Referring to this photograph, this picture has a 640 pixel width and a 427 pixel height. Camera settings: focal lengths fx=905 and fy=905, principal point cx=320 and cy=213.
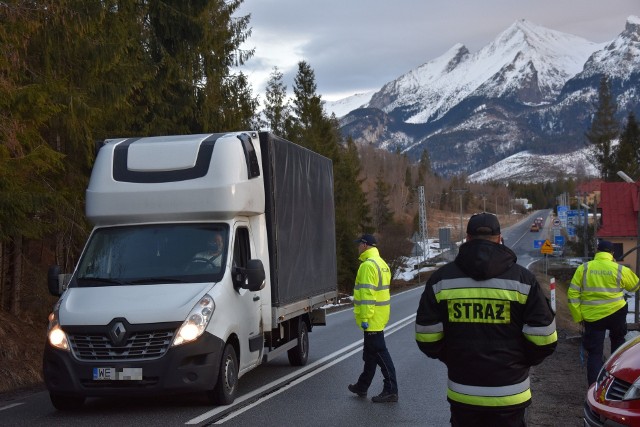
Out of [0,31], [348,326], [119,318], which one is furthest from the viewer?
[348,326]

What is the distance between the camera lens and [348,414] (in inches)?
388

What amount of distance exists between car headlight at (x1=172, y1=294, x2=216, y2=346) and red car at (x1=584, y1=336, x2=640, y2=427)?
4211mm

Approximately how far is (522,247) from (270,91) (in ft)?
219

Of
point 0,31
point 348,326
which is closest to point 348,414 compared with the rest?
point 0,31

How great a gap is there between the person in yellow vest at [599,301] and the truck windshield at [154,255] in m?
4.35

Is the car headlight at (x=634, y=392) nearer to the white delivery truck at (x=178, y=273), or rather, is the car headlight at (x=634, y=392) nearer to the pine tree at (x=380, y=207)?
the white delivery truck at (x=178, y=273)

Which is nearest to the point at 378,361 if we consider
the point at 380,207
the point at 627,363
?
the point at 627,363

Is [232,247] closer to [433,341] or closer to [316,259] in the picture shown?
[316,259]

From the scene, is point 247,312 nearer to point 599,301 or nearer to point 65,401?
point 65,401

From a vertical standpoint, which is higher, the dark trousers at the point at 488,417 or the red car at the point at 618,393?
the dark trousers at the point at 488,417

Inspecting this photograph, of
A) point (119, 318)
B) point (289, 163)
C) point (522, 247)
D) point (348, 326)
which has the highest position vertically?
point (289, 163)

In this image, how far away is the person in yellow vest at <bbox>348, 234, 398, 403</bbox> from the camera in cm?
1073

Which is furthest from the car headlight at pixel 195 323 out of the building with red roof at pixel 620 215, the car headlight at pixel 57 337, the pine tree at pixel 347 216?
the building with red roof at pixel 620 215

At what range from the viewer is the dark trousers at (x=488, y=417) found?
5.22 m
